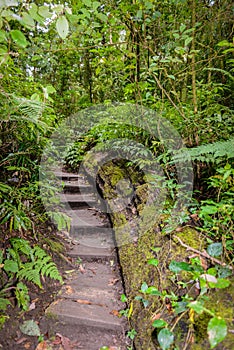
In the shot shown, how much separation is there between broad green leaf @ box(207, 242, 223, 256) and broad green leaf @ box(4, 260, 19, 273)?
1.73 meters

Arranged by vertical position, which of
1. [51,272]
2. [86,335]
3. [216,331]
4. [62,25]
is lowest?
[86,335]

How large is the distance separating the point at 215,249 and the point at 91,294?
1412 mm

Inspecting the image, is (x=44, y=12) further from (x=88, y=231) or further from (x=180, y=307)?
(x=88, y=231)

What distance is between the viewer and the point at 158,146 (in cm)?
304

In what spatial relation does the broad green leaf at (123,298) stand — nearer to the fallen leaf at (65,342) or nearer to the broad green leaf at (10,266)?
the fallen leaf at (65,342)

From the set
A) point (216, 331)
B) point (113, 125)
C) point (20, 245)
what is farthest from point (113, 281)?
point (113, 125)

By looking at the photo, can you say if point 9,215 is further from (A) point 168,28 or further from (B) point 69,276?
(A) point 168,28

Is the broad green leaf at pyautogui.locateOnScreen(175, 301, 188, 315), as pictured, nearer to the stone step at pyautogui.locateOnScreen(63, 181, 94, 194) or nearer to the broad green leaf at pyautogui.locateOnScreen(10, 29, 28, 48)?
the broad green leaf at pyautogui.locateOnScreen(10, 29, 28, 48)

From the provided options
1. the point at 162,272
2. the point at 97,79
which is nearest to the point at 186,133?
the point at 162,272

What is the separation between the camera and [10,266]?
2.04 metres

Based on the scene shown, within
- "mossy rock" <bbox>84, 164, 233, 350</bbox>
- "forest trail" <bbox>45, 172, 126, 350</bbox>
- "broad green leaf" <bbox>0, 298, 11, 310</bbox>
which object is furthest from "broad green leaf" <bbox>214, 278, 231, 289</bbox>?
"broad green leaf" <bbox>0, 298, 11, 310</bbox>

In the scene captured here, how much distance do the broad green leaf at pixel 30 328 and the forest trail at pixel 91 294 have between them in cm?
11

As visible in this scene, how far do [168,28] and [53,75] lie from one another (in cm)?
490

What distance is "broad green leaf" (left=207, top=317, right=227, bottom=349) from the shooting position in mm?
1082
